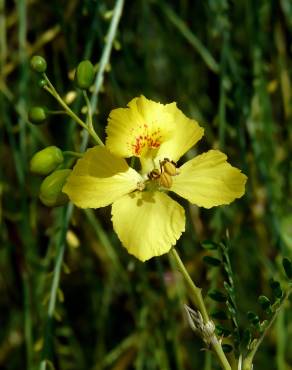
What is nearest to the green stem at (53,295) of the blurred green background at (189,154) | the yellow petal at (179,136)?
the blurred green background at (189,154)

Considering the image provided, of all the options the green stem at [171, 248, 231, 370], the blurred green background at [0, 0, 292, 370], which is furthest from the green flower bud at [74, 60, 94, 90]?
the blurred green background at [0, 0, 292, 370]

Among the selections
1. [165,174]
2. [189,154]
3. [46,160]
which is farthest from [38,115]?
[189,154]

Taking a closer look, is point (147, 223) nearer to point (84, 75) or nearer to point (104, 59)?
point (84, 75)

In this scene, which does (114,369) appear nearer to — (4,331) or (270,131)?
(4,331)

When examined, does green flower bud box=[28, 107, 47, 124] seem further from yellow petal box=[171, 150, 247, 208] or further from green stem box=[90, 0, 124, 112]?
green stem box=[90, 0, 124, 112]

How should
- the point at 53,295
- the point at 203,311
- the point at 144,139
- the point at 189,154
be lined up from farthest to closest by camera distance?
the point at 189,154
the point at 53,295
the point at 144,139
the point at 203,311

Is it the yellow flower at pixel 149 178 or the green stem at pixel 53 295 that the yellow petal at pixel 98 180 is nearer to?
the yellow flower at pixel 149 178
